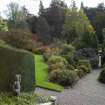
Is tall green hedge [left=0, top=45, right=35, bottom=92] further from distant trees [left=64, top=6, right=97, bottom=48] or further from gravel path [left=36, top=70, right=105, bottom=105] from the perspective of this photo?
distant trees [left=64, top=6, right=97, bottom=48]

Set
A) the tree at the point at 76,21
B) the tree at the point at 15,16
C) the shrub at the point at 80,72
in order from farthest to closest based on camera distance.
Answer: the tree at the point at 15,16 < the tree at the point at 76,21 < the shrub at the point at 80,72

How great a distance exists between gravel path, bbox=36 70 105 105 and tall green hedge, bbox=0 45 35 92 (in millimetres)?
1367

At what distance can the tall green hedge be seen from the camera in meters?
9.25

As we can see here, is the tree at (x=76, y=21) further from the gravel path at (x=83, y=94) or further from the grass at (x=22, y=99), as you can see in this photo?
the grass at (x=22, y=99)

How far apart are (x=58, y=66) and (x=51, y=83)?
305 centimetres

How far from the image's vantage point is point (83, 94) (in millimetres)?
11844

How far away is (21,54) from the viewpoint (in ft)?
32.1

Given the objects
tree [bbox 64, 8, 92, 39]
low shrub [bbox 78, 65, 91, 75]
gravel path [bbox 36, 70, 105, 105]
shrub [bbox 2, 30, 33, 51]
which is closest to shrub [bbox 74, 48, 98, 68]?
low shrub [bbox 78, 65, 91, 75]

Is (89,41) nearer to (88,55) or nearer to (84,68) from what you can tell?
(88,55)

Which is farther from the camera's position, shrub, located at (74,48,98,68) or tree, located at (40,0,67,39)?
tree, located at (40,0,67,39)

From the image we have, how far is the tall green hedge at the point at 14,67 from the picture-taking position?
925cm

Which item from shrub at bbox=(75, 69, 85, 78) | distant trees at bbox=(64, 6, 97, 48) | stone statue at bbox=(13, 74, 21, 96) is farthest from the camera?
distant trees at bbox=(64, 6, 97, 48)

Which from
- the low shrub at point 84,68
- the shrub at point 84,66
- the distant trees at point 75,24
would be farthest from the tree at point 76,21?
the low shrub at point 84,68

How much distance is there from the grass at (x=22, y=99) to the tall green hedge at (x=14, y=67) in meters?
0.31
